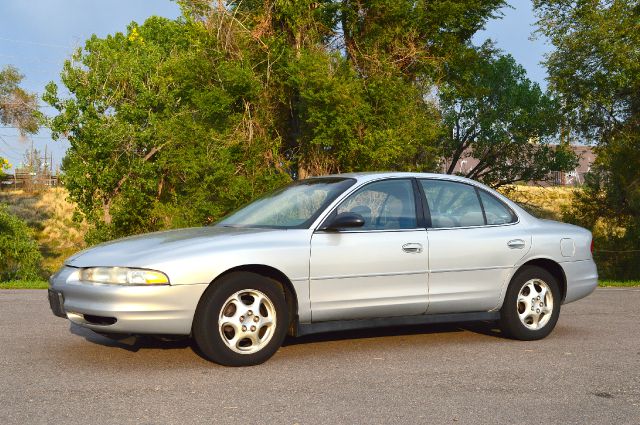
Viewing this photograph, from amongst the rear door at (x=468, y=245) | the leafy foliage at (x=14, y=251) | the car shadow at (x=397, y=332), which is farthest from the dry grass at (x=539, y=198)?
the rear door at (x=468, y=245)

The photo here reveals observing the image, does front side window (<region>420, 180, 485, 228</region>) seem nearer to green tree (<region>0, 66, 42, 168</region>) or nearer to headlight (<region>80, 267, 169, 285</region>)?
headlight (<region>80, 267, 169, 285</region>)

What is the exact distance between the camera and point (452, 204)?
8203 mm

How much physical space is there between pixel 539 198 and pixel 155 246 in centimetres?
3748

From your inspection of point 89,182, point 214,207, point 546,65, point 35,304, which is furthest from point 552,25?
point 35,304

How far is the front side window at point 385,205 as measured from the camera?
7594 mm

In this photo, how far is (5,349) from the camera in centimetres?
752

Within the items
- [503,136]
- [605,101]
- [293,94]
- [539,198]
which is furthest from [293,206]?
[503,136]

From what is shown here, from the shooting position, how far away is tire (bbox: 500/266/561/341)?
27.0 feet

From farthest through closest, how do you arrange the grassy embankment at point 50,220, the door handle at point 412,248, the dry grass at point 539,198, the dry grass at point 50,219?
the dry grass at point 50,219, the grassy embankment at point 50,220, the dry grass at point 539,198, the door handle at point 412,248

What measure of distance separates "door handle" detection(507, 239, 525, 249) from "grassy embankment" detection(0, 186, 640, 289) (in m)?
27.2

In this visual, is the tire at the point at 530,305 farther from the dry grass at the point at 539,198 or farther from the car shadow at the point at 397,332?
the dry grass at the point at 539,198

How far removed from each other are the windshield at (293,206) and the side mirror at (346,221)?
21cm

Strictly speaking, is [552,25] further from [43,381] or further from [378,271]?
[43,381]

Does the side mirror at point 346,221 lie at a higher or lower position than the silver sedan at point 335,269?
higher
